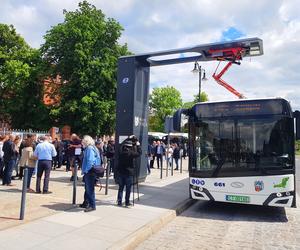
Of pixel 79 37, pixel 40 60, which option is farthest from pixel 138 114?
pixel 40 60

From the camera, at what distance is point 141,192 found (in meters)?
13.1

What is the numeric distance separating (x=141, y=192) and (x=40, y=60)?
28638 millimetres

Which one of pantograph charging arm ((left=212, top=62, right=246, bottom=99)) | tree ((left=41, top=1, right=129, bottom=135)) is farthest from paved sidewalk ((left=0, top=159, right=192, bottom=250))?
tree ((left=41, top=1, right=129, bottom=135))

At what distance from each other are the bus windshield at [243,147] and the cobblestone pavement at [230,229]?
1213mm

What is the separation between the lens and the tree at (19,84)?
3681cm

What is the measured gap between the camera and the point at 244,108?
10281 mm

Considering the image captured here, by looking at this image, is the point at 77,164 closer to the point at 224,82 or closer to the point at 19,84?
the point at 224,82

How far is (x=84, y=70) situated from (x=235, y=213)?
26594 millimetres

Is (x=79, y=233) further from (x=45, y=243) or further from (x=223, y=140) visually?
(x=223, y=140)

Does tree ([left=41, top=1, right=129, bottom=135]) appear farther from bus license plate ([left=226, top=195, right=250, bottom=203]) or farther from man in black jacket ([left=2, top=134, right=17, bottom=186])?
bus license plate ([left=226, top=195, right=250, bottom=203])

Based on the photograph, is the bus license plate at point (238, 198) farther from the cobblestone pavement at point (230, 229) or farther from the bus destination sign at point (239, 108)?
the bus destination sign at point (239, 108)

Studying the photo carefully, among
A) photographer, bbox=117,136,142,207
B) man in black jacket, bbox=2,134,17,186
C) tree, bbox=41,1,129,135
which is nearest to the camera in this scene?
photographer, bbox=117,136,142,207

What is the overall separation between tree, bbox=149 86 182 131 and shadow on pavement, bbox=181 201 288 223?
5899cm

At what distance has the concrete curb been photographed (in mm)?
6535
